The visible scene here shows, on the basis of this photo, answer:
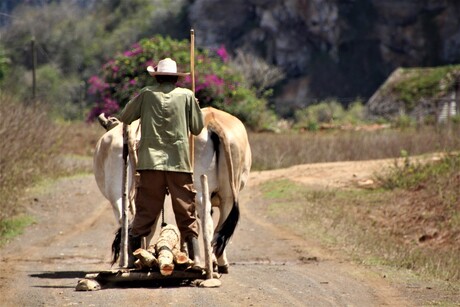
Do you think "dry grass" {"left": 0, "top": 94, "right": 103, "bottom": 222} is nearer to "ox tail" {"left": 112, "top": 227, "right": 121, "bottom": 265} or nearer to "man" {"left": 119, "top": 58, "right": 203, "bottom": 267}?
"ox tail" {"left": 112, "top": 227, "right": 121, "bottom": 265}

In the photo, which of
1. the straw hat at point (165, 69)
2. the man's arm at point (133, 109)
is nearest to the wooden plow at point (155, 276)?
the man's arm at point (133, 109)

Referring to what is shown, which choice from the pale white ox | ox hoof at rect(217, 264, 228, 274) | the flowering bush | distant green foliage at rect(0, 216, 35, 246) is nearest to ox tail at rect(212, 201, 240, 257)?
the pale white ox

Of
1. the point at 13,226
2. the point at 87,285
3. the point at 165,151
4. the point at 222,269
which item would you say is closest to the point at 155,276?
the point at 87,285

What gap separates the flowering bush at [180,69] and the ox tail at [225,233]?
19.0 m

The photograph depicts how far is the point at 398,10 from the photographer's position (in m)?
70.9

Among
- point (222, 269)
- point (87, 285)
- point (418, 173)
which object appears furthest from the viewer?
point (418, 173)

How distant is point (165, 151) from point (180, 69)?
20.0 metres

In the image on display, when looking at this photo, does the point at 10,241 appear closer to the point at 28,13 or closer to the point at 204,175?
the point at 204,175

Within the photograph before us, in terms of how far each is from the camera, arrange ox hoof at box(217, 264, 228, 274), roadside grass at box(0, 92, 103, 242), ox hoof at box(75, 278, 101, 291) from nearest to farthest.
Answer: ox hoof at box(75, 278, 101, 291) < ox hoof at box(217, 264, 228, 274) < roadside grass at box(0, 92, 103, 242)

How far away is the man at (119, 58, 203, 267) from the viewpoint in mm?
10711

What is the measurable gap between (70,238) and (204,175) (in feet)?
17.7

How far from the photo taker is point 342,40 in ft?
237

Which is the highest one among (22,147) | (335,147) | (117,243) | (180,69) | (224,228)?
(180,69)

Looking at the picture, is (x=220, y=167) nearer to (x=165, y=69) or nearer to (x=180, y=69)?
(x=165, y=69)
